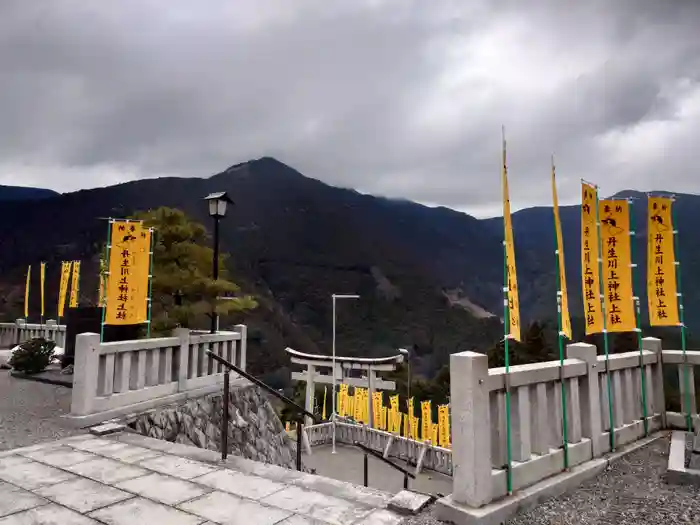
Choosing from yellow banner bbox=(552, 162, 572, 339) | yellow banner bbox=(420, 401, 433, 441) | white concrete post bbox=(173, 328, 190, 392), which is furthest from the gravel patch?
yellow banner bbox=(420, 401, 433, 441)

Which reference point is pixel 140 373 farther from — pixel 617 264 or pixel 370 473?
pixel 370 473

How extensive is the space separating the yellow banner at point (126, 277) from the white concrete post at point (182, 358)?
0.67 metres

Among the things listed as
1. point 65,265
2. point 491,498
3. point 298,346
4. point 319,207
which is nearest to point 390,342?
point 298,346

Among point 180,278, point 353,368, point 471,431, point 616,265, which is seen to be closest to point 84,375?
point 180,278

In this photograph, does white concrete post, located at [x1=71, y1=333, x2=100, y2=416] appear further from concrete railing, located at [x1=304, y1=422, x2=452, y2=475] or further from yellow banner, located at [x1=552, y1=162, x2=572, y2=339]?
concrete railing, located at [x1=304, y1=422, x2=452, y2=475]

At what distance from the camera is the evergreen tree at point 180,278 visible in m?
9.05

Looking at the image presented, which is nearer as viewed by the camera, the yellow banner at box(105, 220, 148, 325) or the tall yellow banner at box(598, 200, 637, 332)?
the tall yellow banner at box(598, 200, 637, 332)

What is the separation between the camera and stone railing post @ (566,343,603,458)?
4680 mm

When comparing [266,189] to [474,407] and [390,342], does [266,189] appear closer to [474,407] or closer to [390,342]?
[390,342]

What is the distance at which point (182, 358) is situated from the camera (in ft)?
27.6

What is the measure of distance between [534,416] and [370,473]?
17.1 meters

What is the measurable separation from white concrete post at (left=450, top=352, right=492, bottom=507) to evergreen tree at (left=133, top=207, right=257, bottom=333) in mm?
6616

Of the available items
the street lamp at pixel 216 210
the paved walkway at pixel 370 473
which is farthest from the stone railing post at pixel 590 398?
the paved walkway at pixel 370 473

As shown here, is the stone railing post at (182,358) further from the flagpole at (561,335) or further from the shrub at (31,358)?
the flagpole at (561,335)
